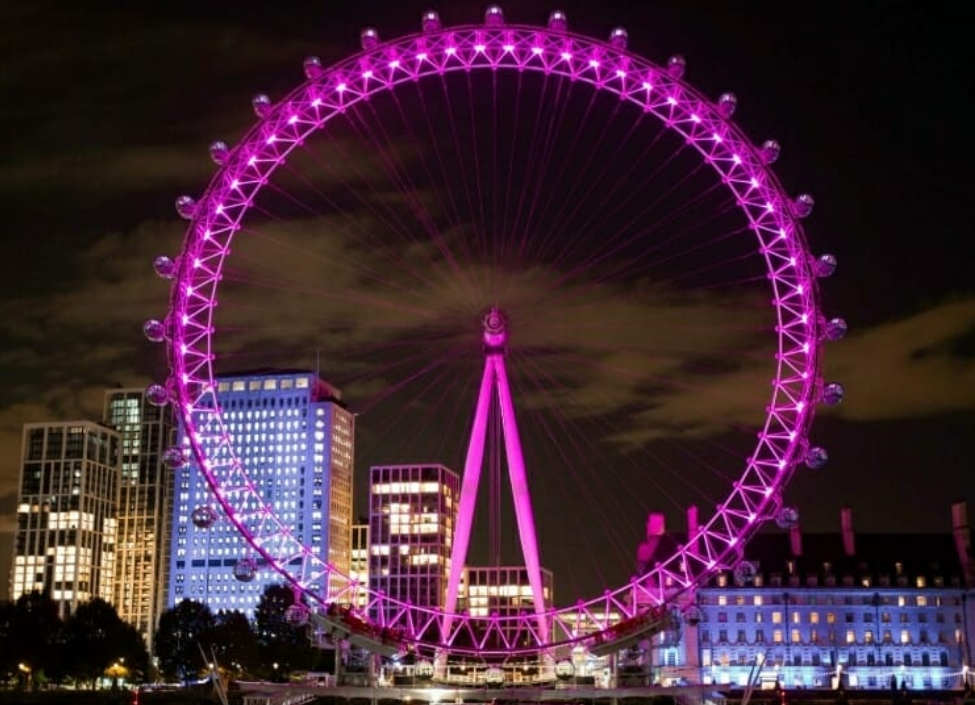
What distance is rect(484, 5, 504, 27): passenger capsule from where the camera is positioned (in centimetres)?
5831

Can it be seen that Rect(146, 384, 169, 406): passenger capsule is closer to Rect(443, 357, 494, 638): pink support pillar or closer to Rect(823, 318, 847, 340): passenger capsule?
Rect(443, 357, 494, 638): pink support pillar

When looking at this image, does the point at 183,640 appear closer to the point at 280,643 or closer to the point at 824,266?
the point at 280,643

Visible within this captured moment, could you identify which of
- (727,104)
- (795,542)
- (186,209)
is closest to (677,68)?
(727,104)

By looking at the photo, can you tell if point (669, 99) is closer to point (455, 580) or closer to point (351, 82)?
point (351, 82)

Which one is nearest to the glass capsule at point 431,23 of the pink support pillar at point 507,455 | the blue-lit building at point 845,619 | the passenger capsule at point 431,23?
the passenger capsule at point 431,23

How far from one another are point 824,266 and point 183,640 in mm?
91174

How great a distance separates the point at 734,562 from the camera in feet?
194

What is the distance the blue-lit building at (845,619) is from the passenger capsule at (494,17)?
247 ft

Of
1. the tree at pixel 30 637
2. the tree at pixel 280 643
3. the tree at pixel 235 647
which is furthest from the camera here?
the tree at pixel 280 643

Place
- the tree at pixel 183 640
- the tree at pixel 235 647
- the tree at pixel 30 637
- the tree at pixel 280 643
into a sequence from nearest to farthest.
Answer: the tree at pixel 30 637, the tree at pixel 235 647, the tree at pixel 280 643, the tree at pixel 183 640

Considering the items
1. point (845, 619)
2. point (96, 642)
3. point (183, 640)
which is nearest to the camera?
point (96, 642)

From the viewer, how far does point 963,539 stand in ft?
409

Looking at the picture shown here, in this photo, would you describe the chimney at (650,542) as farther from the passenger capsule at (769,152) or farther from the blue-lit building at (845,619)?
the passenger capsule at (769,152)

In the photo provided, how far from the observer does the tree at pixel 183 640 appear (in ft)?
421
